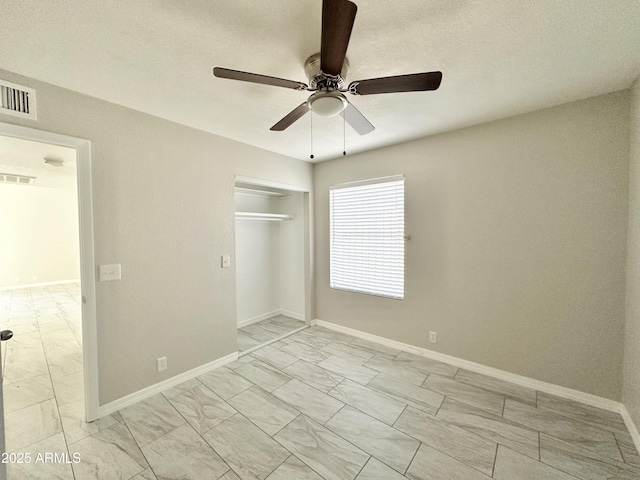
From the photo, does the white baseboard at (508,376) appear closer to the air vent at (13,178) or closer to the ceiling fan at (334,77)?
the ceiling fan at (334,77)

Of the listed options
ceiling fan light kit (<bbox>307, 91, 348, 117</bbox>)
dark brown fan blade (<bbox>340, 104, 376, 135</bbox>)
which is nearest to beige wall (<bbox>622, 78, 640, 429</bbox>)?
dark brown fan blade (<bbox>340, 104, 376, 135</bbox>)

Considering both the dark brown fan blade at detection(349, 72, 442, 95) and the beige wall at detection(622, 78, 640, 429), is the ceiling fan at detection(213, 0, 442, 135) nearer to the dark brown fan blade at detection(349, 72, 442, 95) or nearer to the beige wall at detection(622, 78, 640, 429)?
the dark brown fan blade at detection(349, 72, 442, 95)

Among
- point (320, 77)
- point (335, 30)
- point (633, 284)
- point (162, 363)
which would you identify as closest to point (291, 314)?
point (162, 363)

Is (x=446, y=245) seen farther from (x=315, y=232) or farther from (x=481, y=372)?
(x=315, y=232)

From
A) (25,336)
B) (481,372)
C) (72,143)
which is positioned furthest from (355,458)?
(25,336)

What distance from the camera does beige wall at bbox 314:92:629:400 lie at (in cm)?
205

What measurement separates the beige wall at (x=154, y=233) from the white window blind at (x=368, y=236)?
58.2 inches

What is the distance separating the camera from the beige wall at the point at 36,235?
627 centimetres

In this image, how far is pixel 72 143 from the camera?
1.92 meters

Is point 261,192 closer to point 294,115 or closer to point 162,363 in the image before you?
point 294,115

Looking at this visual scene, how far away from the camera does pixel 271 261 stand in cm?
448

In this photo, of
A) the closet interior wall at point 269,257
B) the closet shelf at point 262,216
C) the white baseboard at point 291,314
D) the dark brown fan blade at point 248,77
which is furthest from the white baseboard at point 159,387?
the dark brown fan blade at point 248,77

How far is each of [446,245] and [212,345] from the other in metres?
2.81

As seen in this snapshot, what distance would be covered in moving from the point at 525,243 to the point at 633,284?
0.70 m
